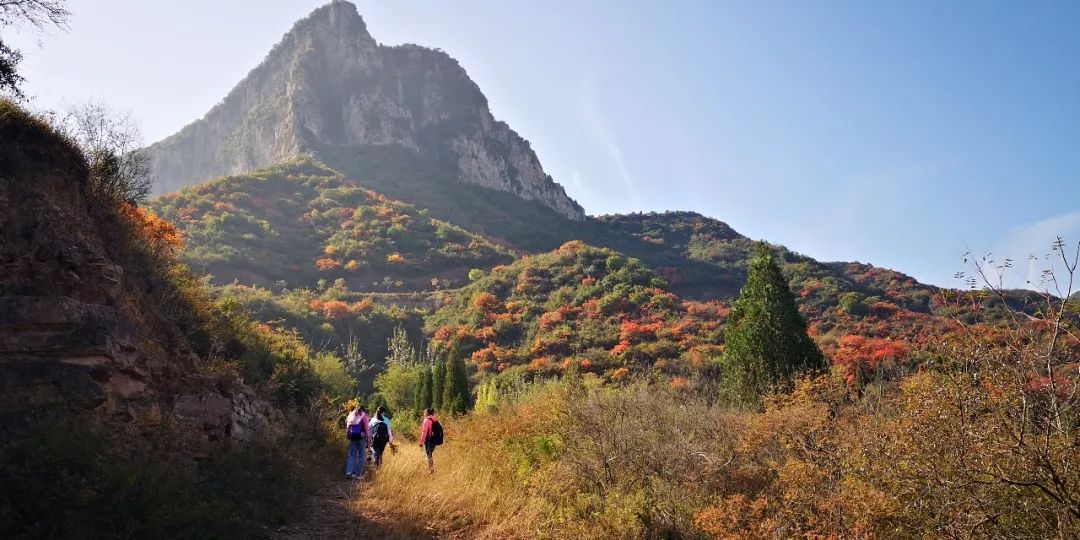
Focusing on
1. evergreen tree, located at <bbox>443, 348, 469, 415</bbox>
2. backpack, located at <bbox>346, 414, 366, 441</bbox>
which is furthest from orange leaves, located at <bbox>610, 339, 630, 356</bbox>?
backpack, located at <bbox>346, 414, 366, 441</bbox>

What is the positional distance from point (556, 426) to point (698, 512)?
2.42 metres

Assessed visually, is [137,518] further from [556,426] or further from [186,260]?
[186,260]

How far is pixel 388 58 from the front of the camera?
11319cm

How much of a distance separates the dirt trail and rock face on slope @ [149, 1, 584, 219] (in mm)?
92327

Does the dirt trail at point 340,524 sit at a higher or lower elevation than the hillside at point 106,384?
lower

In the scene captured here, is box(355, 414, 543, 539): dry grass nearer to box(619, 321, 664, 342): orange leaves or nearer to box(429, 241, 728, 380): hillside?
box(429, 241, 728, 380): hillside

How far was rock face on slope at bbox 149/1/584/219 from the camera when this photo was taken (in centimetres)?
9950

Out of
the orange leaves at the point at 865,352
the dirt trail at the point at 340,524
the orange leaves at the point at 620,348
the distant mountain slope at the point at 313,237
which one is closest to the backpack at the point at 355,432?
the dirt trail at the point at 340,524

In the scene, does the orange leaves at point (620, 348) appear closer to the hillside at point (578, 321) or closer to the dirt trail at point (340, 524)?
the hillside at point (578, 321)

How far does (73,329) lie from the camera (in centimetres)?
587

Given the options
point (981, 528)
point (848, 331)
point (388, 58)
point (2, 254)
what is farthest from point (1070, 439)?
point (388, 58)

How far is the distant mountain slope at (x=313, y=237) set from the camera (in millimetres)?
50156

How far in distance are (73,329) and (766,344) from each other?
13724 mm

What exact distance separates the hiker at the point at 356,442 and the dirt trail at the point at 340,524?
186cm
